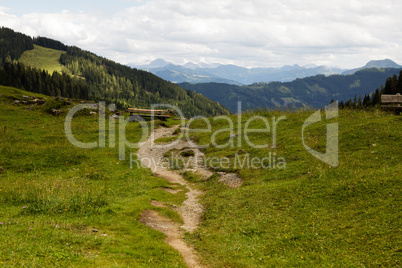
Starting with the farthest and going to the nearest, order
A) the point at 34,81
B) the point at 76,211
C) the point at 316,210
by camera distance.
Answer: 1. the point at 34,81
2. the point at 76,211
3. the point at 316,210

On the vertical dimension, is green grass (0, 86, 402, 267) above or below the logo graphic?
below

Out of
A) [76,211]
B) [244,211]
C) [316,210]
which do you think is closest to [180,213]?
[244,211]

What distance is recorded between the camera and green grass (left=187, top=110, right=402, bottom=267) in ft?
35.6

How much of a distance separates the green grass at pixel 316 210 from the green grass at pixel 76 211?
298cm

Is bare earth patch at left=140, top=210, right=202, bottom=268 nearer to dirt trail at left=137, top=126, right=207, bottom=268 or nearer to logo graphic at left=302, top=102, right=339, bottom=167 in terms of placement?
dirt trail at left=137, top=126, right=207, bottom=268

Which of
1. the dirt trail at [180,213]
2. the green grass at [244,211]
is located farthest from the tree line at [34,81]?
the dirt trail at [180,213]

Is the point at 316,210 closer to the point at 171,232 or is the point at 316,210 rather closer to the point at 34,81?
the point at 171,232

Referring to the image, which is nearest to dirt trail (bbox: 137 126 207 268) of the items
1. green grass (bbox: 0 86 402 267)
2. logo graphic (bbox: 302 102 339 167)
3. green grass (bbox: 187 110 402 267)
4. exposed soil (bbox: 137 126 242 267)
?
exposed soil (bbox: 137 126 242 267)

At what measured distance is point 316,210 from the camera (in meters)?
14.1

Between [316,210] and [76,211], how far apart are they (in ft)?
43.2

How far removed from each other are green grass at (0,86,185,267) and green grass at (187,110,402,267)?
9.77ft

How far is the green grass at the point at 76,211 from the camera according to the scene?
9.49 meters

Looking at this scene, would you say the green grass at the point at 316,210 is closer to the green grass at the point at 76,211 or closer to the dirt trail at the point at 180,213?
the dirt trail at the point at 180,213

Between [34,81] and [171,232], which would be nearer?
[171,232]
